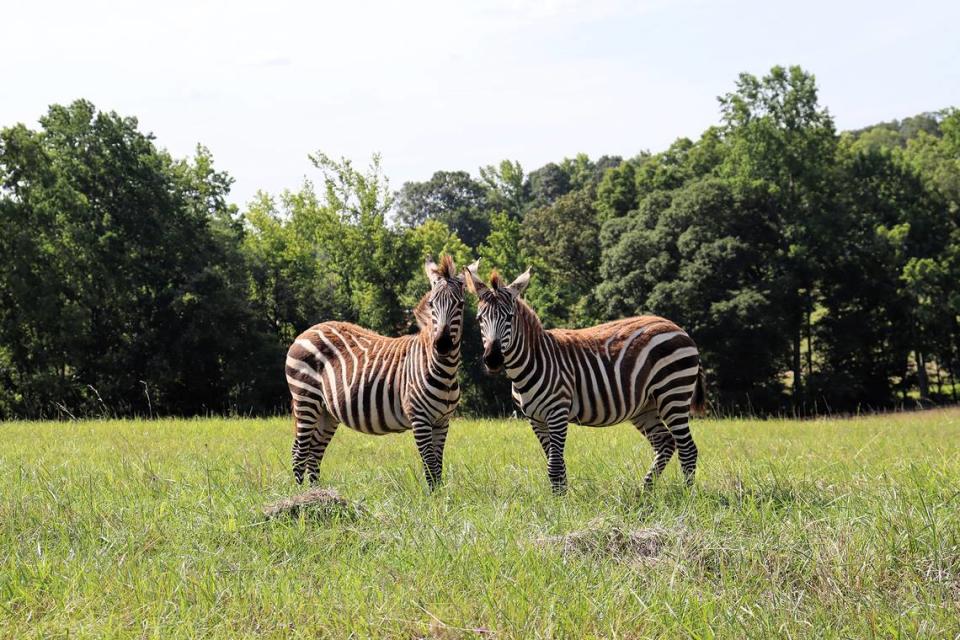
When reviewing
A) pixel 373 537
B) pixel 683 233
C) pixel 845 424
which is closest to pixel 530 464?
pixel 373 537

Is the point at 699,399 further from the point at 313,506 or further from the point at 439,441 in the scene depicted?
the point at 313,506

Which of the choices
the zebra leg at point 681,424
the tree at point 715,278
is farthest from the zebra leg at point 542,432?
the tree at point 715,278

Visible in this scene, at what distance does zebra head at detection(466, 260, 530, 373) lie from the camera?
26.1 ft

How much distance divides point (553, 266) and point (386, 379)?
48.5 metres

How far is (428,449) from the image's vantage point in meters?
8.55

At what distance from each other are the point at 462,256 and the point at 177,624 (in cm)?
5609

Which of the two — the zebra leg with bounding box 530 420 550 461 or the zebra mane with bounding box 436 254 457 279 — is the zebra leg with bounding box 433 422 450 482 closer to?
the zebra leg with bounding box 530 420 550 461

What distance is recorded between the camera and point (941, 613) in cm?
453

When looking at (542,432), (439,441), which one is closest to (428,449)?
(439,441)

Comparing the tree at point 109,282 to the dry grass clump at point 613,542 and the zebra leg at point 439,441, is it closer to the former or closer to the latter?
the zebra leg at point 439,441

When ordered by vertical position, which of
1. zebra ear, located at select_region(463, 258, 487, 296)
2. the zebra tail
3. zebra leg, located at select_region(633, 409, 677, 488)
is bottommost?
zebra leg, located at select_region(633, 409, 677, 488)

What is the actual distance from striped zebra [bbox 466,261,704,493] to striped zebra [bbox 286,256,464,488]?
389mm

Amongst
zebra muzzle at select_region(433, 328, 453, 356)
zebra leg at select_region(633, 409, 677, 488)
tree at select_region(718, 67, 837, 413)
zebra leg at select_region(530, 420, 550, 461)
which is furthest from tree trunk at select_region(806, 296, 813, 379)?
zebra muzzle at select_region(433, 328, 453, 356)

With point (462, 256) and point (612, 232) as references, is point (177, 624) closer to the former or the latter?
point (612, 232)
